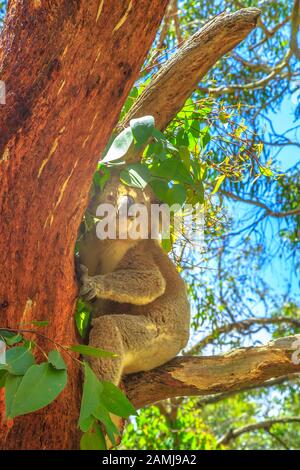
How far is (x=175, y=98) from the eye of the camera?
10.8 ft

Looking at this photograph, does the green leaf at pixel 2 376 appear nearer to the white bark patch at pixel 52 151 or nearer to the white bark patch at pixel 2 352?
the white bark patch at pixel 2 352

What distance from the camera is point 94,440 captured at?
8.57 ft

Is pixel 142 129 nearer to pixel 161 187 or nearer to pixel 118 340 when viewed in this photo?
pixel 161 187

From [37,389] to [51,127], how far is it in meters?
0.92

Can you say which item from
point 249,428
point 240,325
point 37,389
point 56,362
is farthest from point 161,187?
point 249,428

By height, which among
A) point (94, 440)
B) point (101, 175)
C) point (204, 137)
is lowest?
point (94, 440)

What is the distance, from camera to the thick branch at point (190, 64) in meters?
3.17

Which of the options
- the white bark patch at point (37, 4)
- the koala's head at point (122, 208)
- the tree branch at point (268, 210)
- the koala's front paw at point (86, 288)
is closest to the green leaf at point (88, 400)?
the koala's front paw at point (86, 288)

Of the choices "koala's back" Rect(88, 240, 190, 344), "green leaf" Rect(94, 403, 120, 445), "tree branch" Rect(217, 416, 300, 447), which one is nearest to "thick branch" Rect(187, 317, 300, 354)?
"tree branch" Rect(217, 416, 300, 447)

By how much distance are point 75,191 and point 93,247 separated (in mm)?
788

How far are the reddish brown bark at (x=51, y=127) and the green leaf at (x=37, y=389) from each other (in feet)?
1.23

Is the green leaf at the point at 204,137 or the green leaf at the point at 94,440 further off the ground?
the green leaf at the point at 204,137

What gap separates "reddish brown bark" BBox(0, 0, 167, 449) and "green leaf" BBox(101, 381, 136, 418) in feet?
1.19

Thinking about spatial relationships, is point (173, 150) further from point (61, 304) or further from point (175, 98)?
point (61, 304)
